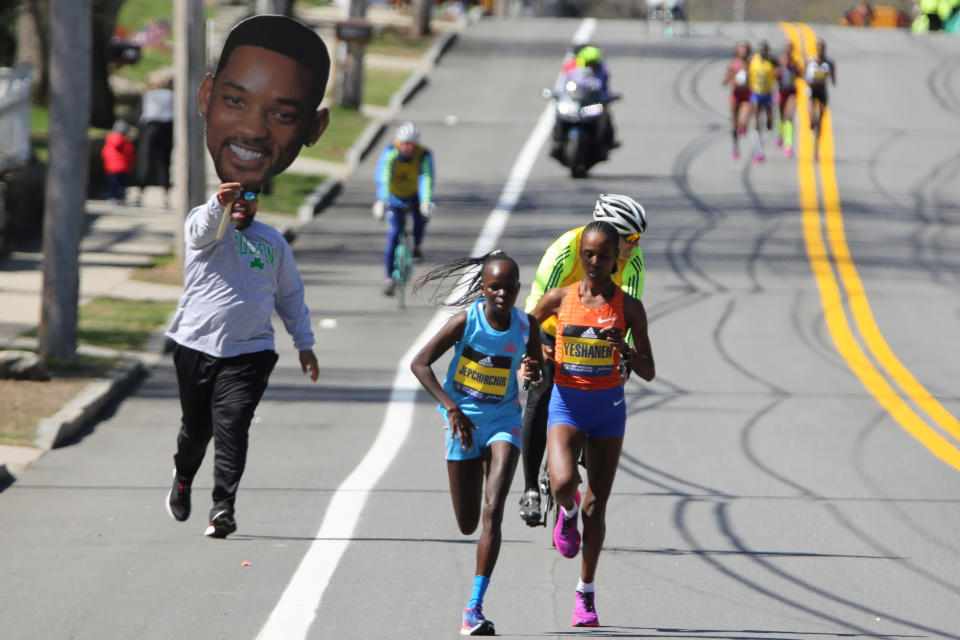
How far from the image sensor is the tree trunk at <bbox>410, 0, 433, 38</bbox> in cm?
4197

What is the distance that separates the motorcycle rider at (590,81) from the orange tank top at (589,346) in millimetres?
17428

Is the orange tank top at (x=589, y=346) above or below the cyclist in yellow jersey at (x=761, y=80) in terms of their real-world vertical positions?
above

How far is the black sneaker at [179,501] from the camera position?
8.17 meters

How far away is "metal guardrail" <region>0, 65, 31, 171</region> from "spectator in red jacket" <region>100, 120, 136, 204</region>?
223 centimetres

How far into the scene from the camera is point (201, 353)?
7.84 meters

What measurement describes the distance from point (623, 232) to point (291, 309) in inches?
71.8

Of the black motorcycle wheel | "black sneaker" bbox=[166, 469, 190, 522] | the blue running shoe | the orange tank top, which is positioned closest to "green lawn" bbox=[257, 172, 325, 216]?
the black motorcycle wheel

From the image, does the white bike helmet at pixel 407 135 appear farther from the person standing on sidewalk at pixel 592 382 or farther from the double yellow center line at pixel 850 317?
the person standing on sidewalk at pixel 592 382

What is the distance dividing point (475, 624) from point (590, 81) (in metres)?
18.3

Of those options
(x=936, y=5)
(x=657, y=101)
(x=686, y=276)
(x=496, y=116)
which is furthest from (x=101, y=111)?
(x=936, y=5)

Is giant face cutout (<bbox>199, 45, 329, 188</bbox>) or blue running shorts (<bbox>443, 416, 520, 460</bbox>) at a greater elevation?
giant face cutout (<bbox>199, 45, 329, 188</bbox>)

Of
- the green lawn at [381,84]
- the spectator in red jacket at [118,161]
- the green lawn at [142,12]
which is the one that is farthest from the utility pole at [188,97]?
the green lawn at [142,12]

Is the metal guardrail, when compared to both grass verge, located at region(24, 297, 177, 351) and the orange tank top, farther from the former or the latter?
the orange tank top

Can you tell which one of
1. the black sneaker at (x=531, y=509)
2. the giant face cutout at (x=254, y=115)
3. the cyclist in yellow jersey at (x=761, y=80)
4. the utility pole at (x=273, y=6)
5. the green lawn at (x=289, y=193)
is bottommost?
the green lawn at (x=289, y=193)
